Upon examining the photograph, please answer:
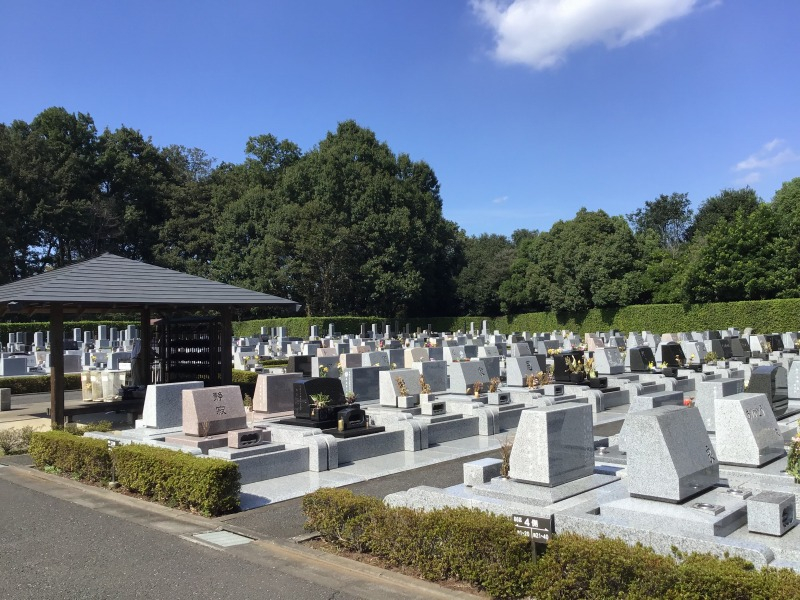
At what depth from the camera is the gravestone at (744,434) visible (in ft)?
28.2

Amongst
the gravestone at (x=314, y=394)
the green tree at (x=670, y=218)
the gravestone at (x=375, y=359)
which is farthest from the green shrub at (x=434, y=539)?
the green tree at (x=670, y=218)

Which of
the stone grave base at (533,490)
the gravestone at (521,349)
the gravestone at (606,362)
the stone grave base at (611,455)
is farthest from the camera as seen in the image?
the gravestone at (521,349)

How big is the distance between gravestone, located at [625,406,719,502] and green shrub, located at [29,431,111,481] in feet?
25.6

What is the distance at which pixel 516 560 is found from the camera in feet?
18.7

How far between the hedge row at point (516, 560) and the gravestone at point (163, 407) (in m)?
6.87

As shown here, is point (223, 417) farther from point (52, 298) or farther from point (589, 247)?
point (589, 247)

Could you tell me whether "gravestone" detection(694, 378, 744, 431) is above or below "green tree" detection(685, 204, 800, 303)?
below

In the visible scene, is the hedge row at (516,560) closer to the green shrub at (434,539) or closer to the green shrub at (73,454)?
the green shrub at (434,539)

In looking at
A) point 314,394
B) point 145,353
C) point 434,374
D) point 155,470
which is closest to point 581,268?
point 434,374

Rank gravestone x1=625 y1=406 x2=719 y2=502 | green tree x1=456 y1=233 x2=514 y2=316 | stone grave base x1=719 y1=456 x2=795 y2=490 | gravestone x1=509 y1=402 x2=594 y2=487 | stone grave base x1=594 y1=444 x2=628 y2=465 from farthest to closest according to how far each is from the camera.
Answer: green tree x1=456 y1=233 x2=514 y2=316
stone grave base x1=594 y1=444 x2=628 y2=465
stone grave base x1=719 y1=456 x2=795 y2=490
gravestone x1=509 y1=402 x2=594 y2=487
gravestone x1=625 y1=406 x2=719 y2=502

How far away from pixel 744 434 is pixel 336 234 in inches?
1661

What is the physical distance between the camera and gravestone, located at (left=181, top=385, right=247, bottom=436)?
1156 cm

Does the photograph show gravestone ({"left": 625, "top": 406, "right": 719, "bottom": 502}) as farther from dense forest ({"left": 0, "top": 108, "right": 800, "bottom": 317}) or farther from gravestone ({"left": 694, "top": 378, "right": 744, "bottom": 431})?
dense forest ({"left": 0, "top": 108, "right": 800, "bottom": 317})

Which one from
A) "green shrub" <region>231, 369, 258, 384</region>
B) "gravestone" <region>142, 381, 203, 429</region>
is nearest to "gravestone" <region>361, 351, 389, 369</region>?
"green shrub" <region>231, 369, 258, 384</region>
